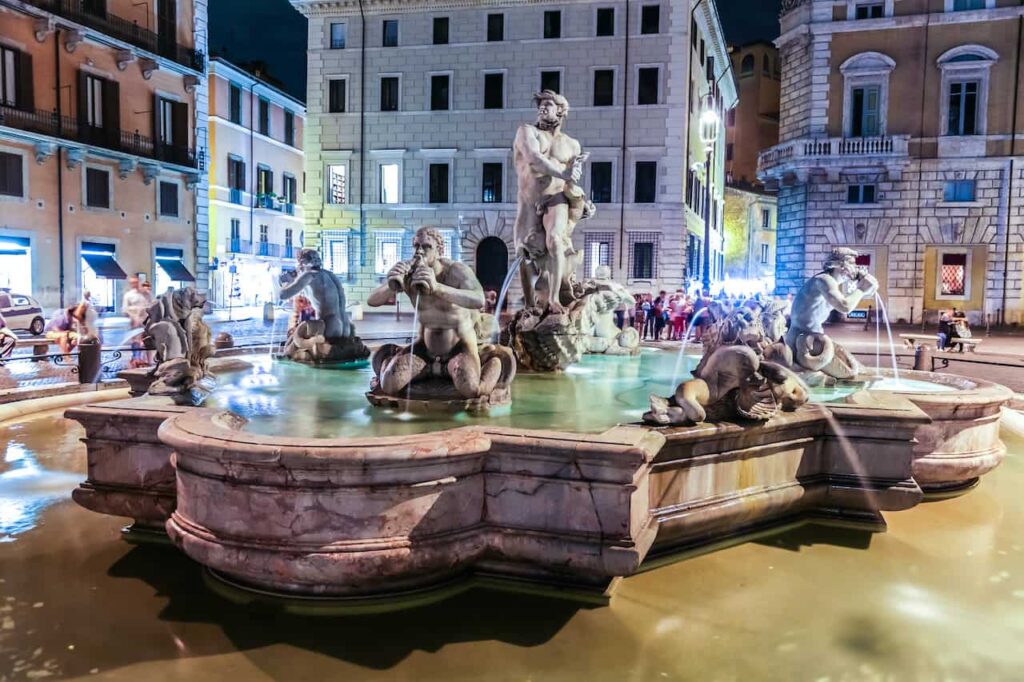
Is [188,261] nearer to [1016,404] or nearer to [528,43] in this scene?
[528,43]

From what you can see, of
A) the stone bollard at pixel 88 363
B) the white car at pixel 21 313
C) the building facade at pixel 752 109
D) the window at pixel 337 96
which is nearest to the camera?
the stone bollard at pixel 88 363

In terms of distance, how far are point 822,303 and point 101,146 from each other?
24732 millimetres

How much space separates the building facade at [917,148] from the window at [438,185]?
41.8 ft

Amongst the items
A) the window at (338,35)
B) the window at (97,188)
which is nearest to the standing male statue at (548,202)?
the window at (97,188)

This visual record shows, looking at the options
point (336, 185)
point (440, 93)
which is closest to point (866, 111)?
point (440, 93)

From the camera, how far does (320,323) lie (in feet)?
Result: 27.1

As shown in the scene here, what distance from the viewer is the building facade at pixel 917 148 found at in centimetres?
2603

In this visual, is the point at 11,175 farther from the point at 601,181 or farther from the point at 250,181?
the point at 601,181

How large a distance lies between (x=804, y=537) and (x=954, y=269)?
85.5 ft

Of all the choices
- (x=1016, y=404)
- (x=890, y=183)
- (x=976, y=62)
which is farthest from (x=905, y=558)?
(x=976, y=62)

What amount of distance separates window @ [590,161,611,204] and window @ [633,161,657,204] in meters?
1.04

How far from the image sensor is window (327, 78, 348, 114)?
105ft

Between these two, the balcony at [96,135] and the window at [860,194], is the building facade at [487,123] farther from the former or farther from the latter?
the balcony at [96,135]

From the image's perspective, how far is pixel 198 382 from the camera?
16.9 feet
